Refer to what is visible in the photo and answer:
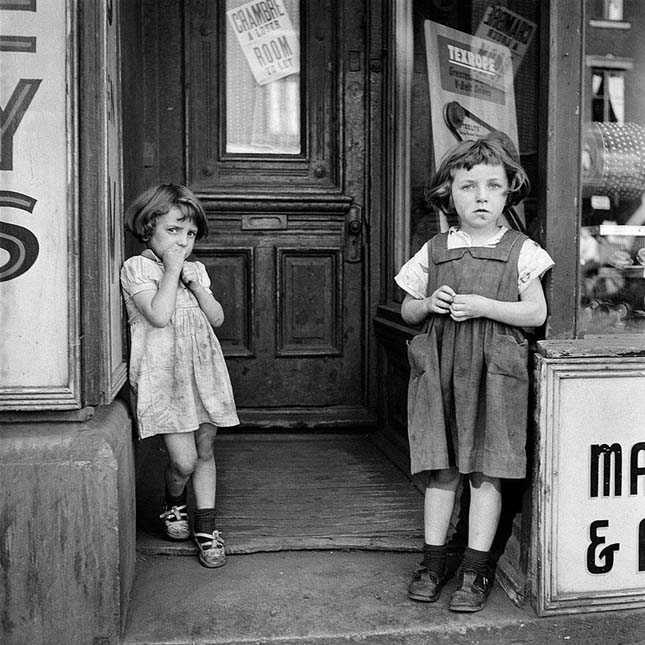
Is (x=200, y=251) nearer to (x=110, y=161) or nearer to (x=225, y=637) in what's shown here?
(x=110, y=161)

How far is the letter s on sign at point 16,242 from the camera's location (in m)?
2.22

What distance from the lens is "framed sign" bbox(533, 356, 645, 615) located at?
8.00 ft

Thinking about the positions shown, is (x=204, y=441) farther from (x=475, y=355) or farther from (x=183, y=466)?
(x=475, y=355)

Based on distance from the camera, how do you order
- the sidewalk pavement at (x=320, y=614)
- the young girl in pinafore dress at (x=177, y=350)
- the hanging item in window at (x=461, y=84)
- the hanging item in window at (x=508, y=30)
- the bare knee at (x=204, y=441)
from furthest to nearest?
the hanging item in window at (x=461, y=84), the hanging item in window at (x=508, y=30), the bare knee at (x=204, y=441), the young girl in pinafore dress at (x=177, y=350), the sidewalk pavement at (x=320, y=614)

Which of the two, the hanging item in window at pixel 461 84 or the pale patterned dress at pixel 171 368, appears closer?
the pale patterned dress at pixel 171 368

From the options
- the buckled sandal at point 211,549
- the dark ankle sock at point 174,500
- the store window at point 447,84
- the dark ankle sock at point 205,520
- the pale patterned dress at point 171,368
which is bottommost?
the buckled sandal at point 211,549

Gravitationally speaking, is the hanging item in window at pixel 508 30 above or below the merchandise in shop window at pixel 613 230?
above

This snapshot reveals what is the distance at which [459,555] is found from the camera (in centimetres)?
286

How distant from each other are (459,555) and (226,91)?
2.49 m

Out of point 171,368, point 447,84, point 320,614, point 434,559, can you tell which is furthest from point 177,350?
point 447,84

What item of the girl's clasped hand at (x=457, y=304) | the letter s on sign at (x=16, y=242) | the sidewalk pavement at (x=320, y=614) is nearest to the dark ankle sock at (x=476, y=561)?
the sidewalk pavement at (x=320, y=614)

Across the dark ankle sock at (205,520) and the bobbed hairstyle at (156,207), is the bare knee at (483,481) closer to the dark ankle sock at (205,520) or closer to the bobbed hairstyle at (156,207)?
the dark ankle sock at (205,520)

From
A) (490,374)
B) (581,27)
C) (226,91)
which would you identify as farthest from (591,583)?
(226,91)

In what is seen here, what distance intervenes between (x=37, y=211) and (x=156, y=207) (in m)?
0.59
